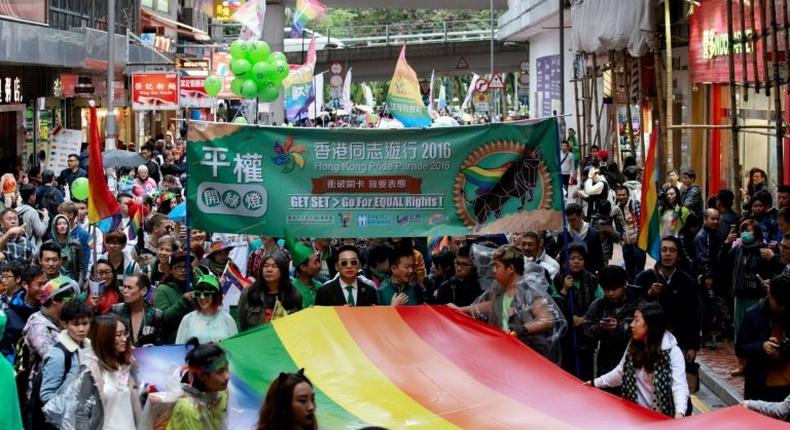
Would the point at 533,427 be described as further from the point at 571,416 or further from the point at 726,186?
the point at 726,186

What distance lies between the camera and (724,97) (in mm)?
25859

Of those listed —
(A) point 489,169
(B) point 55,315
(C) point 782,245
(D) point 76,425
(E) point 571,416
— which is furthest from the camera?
(C) point 782,245

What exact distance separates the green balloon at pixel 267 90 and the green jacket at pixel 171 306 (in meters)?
22.3

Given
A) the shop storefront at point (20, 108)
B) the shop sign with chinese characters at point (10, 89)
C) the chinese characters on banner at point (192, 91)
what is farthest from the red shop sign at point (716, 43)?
the chinese characters on banner at point (192, 91)

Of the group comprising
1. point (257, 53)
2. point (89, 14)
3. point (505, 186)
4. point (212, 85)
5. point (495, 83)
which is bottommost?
point (505, 186)

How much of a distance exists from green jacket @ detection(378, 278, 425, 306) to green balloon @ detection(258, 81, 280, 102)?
881 inches

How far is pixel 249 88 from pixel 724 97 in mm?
11221

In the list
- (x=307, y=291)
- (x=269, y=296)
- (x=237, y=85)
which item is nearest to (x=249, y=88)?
(x=237, y=85)

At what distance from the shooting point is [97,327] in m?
7.66

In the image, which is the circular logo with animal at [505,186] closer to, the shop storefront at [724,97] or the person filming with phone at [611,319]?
the person filming with phone at [611,319]

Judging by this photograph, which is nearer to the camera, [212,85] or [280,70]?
[280,70]

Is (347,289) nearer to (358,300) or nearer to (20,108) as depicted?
(358,300)

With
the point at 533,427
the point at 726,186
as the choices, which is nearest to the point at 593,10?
the point at 726,186

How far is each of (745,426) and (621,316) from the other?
2733 mm
